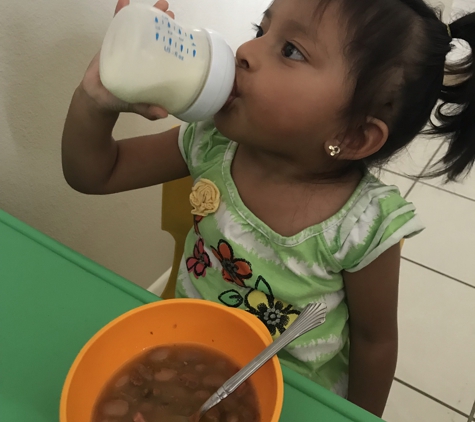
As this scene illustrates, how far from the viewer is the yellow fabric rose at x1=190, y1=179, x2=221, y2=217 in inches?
25.8

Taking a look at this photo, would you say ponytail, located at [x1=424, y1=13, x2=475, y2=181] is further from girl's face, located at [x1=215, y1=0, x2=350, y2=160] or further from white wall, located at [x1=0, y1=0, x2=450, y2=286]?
white wall, located at [x1=0, y1=0, x2=450, y2=286]

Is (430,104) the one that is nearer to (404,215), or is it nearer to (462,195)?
(404,215)

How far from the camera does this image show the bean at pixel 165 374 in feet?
1.36

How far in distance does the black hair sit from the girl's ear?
1 cm

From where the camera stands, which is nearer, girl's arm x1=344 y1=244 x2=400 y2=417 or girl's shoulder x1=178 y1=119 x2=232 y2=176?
girl's arm x1=344 y1=244 x2=400 y2=417

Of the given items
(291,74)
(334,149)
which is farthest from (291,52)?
(334,149)

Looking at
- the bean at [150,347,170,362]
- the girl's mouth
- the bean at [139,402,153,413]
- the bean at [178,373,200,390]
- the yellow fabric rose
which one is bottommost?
the yellow fabric rose

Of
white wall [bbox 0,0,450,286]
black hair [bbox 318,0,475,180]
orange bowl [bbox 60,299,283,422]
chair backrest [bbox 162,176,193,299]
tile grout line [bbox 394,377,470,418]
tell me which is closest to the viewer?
orange bowl [bbox 60,299,283,422]

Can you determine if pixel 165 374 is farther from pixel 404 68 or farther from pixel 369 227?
pixel 404 68

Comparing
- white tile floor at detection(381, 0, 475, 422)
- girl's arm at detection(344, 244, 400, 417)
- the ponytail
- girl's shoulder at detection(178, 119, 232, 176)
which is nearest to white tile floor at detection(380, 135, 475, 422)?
white tile floor at detection(381, 0, 475, 422)

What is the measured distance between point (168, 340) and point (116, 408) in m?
0.08

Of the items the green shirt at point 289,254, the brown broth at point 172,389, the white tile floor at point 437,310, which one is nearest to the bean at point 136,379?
the brown broth at point 172,389

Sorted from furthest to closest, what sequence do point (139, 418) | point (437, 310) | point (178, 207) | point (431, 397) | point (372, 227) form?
point (437, 310), point (431, 397), point (178, 207), point (372, 227), point (139, 418)

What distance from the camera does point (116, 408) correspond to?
385 millimetres
